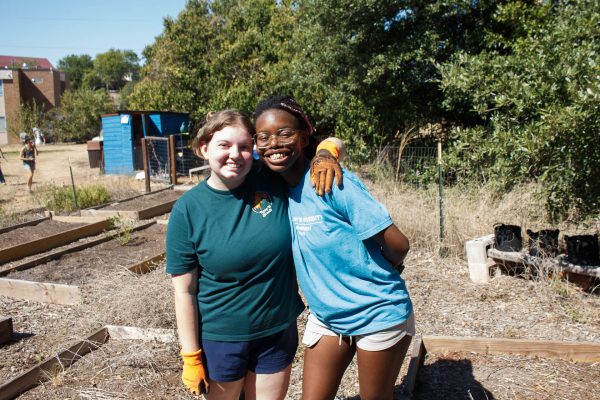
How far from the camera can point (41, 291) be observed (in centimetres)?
596

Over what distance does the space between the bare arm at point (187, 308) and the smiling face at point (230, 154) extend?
0.41m

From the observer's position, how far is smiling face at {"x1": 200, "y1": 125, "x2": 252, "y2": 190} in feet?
6.98

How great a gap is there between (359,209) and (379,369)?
66 cm

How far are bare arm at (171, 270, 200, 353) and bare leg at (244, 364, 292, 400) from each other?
0.31 meters

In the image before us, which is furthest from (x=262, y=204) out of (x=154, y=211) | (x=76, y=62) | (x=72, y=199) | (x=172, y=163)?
(x=76, y=62)

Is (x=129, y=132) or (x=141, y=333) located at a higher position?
(x=129, y=132)

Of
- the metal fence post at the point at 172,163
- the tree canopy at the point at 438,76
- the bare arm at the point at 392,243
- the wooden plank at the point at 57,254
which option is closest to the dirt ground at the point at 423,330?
the wooden plank at the point at 57,254

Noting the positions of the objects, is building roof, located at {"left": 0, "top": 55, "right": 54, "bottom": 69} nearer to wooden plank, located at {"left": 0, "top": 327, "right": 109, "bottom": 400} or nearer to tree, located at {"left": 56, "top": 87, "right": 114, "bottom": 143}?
tree, located at {"left": 56, "top": 87, "right": 114, "bottom": 143}

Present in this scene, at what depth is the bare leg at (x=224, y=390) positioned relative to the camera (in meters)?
2.26

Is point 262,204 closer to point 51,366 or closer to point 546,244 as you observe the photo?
point 51,366

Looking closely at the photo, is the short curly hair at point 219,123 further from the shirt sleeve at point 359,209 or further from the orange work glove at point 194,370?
the orange work glove at point 194,370

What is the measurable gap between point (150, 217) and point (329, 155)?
8806 mm

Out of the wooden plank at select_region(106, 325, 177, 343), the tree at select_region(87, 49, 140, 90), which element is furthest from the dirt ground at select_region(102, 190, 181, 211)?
the tree at select_region(87, 49, 140, 90)

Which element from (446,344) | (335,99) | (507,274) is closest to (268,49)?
(335,99)
